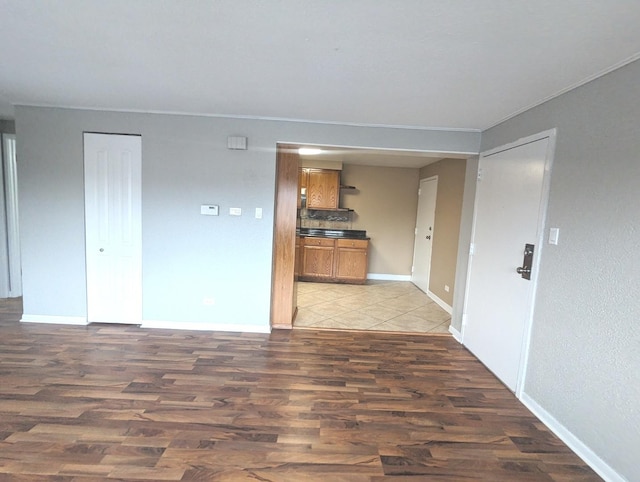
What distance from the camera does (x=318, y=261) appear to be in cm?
589

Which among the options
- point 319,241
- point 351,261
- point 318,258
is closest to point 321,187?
point 319,241

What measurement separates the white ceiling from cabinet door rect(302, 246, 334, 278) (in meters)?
3.36

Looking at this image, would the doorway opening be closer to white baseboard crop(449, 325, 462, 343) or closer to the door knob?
white baseboard crop(449, 325, 462, 343)

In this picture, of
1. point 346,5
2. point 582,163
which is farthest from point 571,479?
point 346,5

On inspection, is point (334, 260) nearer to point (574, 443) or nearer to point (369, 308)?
point (369, 308)

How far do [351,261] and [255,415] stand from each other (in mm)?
4038

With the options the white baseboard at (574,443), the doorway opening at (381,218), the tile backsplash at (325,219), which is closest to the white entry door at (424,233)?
the doorway opening at (381,218)

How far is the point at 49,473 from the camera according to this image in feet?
5.11

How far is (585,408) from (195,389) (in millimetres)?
2526

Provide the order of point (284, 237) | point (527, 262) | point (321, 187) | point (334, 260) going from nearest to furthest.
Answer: point (527, 262) < point (284, 237) < point (334, 260) < point (321, 187)

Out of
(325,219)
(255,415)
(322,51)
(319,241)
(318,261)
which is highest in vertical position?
(322,51)

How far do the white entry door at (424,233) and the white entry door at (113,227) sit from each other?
440 centimetres

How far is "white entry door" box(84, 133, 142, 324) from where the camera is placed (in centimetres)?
322

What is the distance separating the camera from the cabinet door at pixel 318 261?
5863 millimetres
